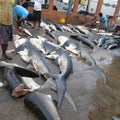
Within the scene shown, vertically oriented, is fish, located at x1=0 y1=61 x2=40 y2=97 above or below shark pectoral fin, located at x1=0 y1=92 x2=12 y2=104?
above

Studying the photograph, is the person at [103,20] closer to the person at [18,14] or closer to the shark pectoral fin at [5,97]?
the person at [18,14]

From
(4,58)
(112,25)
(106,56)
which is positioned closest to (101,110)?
(4,58)

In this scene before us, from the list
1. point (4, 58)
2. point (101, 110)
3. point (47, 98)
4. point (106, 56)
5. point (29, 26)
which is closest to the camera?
point (47, 98)

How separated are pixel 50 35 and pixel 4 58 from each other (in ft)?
18.5

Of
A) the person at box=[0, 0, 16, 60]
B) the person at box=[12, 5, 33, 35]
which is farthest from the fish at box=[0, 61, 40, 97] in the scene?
the person at box=[12, 5, 33, 35]

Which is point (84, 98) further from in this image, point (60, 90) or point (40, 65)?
point (40, 65)

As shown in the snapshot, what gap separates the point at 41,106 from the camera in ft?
16.2

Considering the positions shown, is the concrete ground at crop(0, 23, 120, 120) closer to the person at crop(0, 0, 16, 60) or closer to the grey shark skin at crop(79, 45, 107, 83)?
the grey shark skin at crop(79, 45, 107, 83)

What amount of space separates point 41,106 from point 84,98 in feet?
5.53

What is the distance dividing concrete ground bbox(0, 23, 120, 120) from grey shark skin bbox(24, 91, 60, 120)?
0.18 metres

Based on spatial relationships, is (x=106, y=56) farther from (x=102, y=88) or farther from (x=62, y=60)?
(x=102, y=88)

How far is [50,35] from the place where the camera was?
1336 cm

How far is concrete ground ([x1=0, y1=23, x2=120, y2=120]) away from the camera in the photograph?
5.30m

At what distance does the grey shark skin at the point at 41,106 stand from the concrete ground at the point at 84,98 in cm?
18
